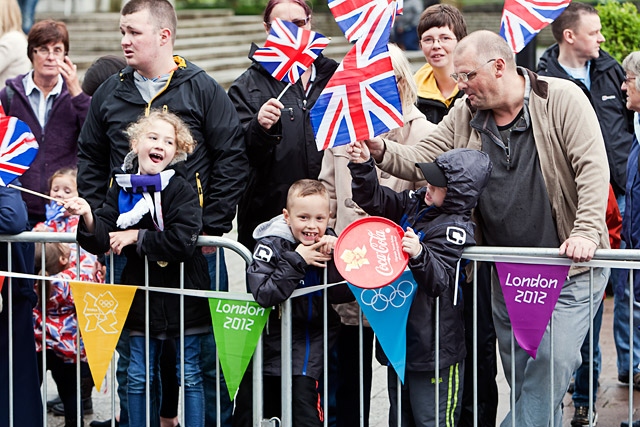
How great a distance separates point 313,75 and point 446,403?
191 centimetres

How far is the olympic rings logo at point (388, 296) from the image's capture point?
5219 mm

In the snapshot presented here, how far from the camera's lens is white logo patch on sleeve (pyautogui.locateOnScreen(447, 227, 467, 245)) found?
5043mm

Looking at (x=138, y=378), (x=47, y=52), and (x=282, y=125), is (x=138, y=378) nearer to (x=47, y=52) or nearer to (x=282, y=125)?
(x=282, y=125)

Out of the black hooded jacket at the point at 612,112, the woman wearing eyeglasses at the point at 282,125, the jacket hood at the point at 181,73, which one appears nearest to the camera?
the jacket hood at the point at 181,73

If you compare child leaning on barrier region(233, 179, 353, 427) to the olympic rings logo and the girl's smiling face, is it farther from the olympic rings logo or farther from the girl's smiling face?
the girl's smiling face

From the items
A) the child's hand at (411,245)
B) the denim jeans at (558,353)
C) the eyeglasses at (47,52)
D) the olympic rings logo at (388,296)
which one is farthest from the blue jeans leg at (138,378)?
the eyeglasses at (47,52)

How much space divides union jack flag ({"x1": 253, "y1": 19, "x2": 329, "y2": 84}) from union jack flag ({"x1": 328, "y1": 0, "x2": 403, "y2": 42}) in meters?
0.56

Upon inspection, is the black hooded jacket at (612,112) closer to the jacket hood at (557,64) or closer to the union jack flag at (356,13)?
the jacket hood at (557,64)

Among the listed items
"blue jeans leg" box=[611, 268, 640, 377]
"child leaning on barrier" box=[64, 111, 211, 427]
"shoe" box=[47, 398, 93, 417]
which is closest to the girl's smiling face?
"child leaning on barrier" box=[64, 111, 211, 427]

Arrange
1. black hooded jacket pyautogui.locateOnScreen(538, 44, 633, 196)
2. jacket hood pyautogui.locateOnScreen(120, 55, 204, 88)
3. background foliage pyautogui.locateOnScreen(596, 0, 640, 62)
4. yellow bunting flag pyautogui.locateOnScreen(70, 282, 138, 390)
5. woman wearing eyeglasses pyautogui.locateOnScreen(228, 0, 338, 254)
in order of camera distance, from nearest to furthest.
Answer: yellow bunting flag pyautogui.locateOnScreen(70, 282, 138, 390)
jacket hood pyautogui.locateOnScreen(120, 55, 204, 88)
woman wearing eyeglasses pyautogui.locateOnScreen(228, 0, 338, 254)
black hooded jacket pyautogui.locateOnScreen(538, 44, 633, 196)
background foliage pyautogui.locateOnScreen(596, 0, 640, 62)

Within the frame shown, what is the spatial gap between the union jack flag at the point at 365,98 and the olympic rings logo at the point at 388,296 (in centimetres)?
69

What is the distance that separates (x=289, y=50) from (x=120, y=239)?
1.28 meters

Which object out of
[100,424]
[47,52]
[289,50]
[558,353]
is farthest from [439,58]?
[100,424]

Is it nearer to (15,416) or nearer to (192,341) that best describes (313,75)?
(192,341)
